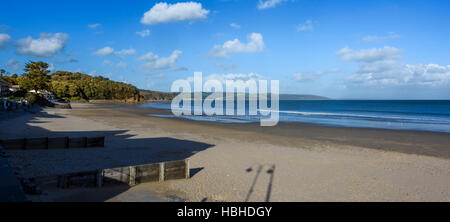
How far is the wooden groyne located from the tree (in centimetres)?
6081

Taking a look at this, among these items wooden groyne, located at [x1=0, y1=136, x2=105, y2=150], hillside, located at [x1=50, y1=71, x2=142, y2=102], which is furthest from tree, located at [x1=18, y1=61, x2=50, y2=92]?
wooden groyne, located at [x1=0, y1=136, x2=105, y2=150]

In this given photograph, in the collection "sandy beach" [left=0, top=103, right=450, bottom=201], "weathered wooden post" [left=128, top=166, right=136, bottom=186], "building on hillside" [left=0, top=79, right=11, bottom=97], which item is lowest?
"sandy beach" [left=0, top=103, right=450, bottom=201]

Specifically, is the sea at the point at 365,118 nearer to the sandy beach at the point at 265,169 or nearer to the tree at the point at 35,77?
the sandy beach at the point at 265,169

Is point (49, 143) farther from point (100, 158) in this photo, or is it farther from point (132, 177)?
point (132, 177)

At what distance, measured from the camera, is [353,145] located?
16.7m

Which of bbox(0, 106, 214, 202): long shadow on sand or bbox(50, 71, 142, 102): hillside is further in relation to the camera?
bbox(50, 71, 142, 102): hillside

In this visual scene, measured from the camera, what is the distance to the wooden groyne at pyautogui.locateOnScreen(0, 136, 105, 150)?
38.6 feet

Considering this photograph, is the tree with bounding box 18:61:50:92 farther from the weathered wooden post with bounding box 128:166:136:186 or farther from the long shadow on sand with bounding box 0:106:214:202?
the weathered wooden post with bounding box 128:166:136:186

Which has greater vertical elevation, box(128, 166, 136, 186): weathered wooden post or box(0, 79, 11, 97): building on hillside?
box(0, 79, 11, 97): building on hillside

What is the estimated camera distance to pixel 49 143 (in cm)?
1245

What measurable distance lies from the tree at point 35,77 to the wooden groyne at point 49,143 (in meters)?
60.8

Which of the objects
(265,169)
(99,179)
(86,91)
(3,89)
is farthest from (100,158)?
(86,91)
